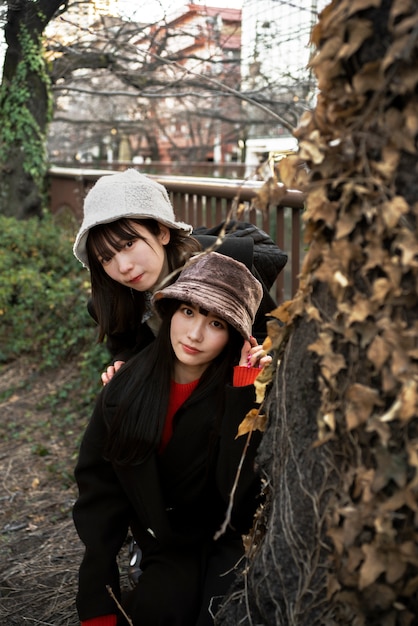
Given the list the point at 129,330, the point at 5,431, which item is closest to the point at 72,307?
the point at 5,431

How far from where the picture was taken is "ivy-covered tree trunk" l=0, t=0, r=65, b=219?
10.5 meters

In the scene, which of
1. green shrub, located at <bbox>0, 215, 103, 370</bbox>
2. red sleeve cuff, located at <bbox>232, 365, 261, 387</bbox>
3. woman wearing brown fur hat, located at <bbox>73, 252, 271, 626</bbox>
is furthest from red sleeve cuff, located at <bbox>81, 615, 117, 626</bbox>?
green shrub, located at <bbox>0, 215, 103, 370</bbox>

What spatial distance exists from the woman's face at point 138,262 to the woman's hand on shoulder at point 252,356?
0.52 meters

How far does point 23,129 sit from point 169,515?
31.4 ft

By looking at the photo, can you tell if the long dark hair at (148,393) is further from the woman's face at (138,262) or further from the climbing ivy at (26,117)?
the climbing ivy at (26,117)

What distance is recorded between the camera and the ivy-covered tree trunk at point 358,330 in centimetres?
130

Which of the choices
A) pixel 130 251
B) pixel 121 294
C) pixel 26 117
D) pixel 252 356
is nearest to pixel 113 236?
pixel 130 251

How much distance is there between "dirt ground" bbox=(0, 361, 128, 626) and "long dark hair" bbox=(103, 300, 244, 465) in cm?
79

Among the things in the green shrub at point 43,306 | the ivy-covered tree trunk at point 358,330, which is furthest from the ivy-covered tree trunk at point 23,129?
the ivy-covered tree trunk at point 358,330

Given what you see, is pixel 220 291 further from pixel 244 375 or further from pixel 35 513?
pixel 35 513

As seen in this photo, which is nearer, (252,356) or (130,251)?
(252,356)

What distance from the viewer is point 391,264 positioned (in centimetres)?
133

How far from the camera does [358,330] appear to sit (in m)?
1.41

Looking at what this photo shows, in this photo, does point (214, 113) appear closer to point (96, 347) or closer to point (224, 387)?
point (96, 347)
